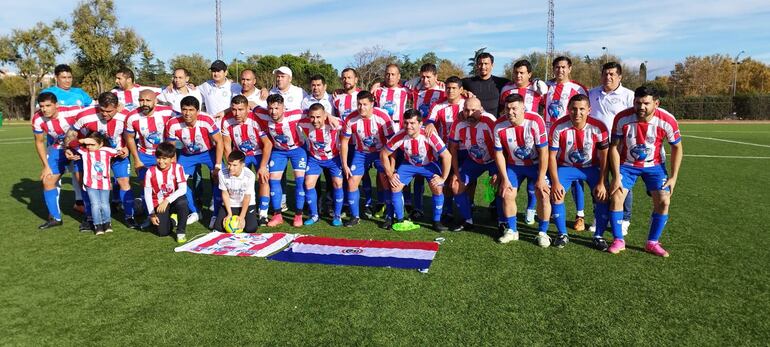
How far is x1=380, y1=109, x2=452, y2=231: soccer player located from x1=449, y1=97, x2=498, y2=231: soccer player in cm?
16

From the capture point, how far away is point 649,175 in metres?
4.44

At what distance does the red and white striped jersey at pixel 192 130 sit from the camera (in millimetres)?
5680

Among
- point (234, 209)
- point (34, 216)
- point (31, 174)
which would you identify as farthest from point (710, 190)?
point (31, 174)

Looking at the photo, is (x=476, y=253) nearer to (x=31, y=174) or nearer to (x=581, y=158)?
(x=581, y=158)

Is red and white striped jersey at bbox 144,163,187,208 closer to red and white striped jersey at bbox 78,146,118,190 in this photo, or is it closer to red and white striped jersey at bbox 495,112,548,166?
red and white striped jersey at bbox 78,146,118,190

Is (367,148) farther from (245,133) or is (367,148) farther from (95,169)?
(95,169)

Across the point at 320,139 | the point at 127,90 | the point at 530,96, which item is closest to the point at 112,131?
the point at 127,90

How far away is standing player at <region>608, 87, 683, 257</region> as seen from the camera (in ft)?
14.0

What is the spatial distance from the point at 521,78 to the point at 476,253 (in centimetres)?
223

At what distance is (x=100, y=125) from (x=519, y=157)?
4.88 m

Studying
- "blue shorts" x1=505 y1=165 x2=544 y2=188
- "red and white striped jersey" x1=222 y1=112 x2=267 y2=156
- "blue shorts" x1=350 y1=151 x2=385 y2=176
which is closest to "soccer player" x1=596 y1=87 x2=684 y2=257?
"blue shorts" x1=505 y1=165 x2=544 y2=188

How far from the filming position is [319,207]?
657 centimetres

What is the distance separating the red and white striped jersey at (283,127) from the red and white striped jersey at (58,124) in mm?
2176

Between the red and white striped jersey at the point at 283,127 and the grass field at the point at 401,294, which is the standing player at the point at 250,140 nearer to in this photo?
the red and white striped jersey at the point at 283,127
